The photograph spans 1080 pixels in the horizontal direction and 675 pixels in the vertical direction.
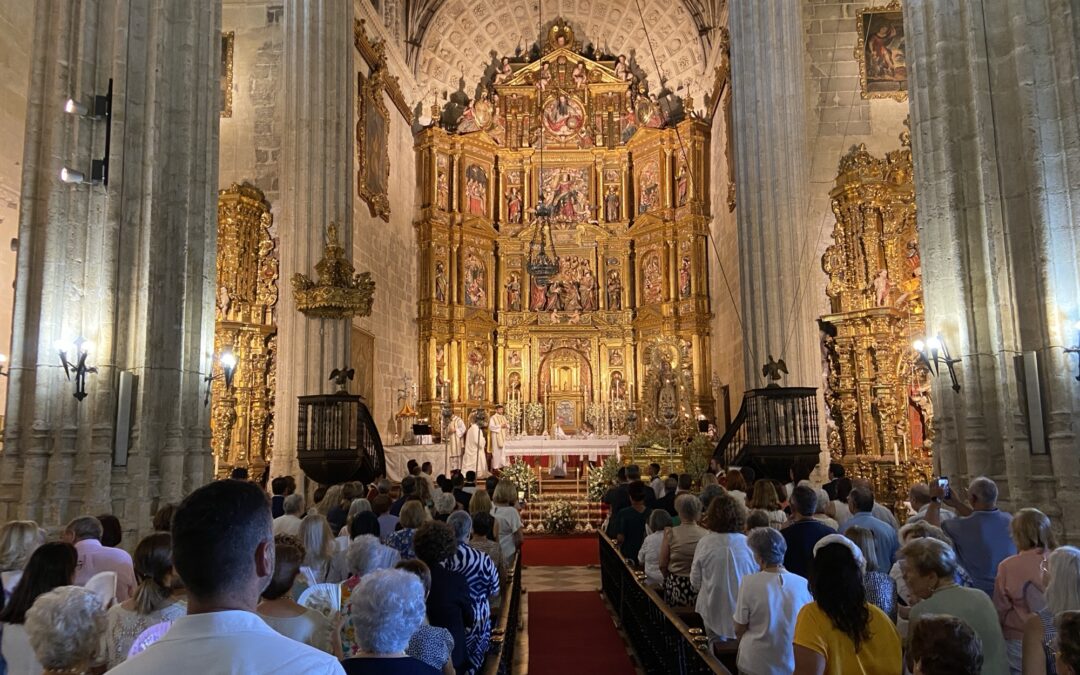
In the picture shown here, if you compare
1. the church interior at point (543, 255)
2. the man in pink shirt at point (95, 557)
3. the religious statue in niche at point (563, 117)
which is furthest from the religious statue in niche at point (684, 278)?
the man in pink shirt at point (95, 557)

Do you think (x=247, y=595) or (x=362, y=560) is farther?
(x=362, y=560)

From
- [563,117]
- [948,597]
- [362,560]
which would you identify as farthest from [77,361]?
[563,117]

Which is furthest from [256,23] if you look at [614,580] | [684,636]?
[684,636]

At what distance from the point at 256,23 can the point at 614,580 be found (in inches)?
545

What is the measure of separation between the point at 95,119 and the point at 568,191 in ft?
62.5

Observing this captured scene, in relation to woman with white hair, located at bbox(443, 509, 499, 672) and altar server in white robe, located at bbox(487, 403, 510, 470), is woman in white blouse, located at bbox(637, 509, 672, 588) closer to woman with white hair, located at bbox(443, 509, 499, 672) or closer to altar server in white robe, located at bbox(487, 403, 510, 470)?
woman with white hair, located at bbox(443, 509, 499, 672)

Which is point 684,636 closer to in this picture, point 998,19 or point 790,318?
point 998,19

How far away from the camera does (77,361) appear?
764 cm

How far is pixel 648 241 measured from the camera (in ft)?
82.3

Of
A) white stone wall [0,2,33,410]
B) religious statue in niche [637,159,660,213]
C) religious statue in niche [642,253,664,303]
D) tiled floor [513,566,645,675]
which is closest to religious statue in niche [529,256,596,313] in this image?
religious statue in niche [642,253,664,303]

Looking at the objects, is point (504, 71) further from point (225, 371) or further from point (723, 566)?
point (723, 566)

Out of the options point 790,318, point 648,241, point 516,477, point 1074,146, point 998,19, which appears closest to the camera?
point 1074,146

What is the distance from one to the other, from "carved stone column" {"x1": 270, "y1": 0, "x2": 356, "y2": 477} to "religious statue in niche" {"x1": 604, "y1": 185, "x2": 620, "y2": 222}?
1204cm

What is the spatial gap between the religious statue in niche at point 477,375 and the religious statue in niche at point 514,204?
445 cm
